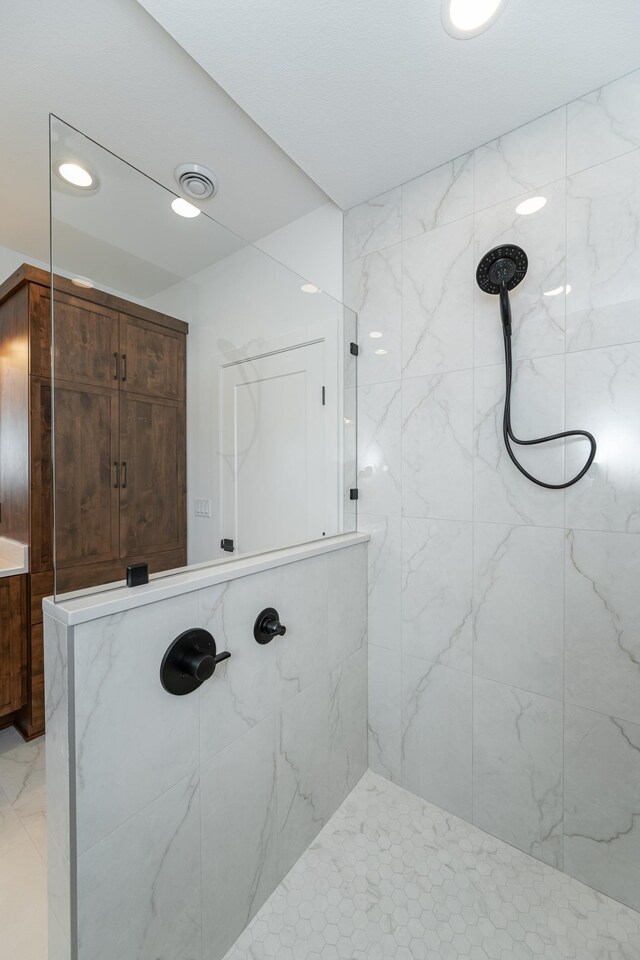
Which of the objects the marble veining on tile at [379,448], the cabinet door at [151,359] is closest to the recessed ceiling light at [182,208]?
the cabinet door at [151,359]

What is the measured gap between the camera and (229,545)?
1.29 metres

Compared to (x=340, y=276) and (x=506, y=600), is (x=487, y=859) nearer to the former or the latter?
(x=506, y=600)

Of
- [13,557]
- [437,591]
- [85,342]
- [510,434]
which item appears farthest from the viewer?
[13,557]

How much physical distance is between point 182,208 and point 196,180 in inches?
27.0

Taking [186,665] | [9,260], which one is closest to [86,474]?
[186,665]

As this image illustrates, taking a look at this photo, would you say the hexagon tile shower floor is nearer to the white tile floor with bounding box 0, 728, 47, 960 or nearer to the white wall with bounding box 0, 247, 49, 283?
the white tile floor with bounding box 0, 728, 47, 960

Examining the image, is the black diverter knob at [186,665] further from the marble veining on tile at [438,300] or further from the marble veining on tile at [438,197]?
the marble veining on tile at [438,197]

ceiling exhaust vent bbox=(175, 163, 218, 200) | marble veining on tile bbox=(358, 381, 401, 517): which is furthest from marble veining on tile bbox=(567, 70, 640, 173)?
ceiling exhaust vent bbox=(175, 163, 218, 200)

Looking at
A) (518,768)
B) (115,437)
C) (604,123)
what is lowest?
(518,768)

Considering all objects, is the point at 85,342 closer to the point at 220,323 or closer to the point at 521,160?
the point at 220,323

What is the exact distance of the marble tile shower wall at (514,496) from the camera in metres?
1.21

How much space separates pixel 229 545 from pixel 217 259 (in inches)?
36.3

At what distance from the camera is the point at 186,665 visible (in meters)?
0.95

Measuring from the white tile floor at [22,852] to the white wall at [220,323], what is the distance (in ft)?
4.02
